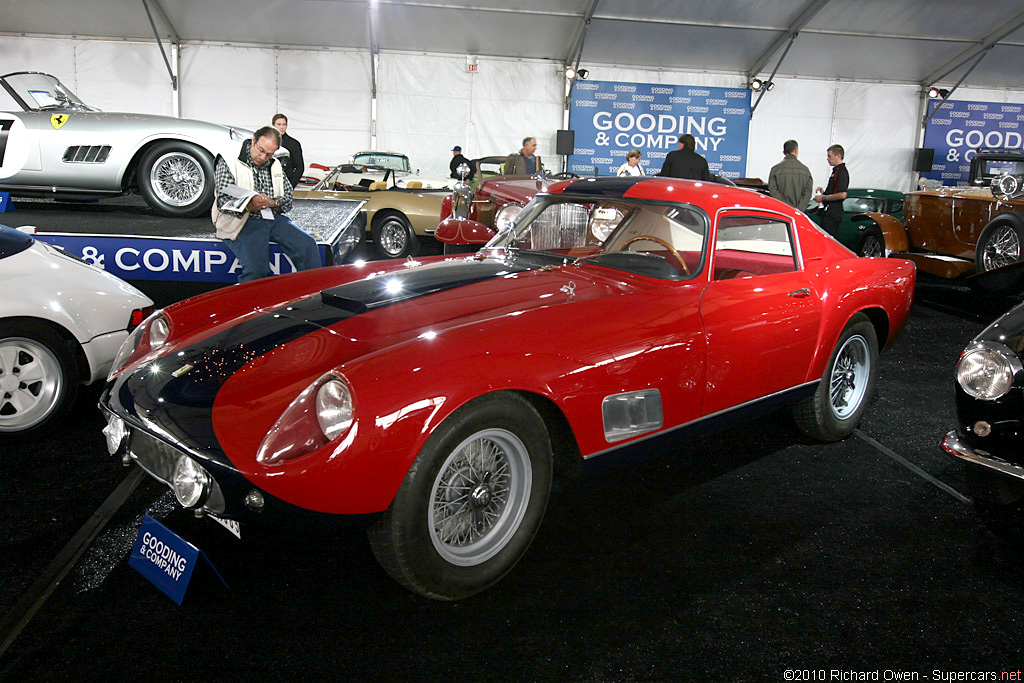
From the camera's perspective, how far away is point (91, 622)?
77.3 inches

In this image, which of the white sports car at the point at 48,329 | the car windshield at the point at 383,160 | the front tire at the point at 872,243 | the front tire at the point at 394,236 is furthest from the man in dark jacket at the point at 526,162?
the white sports car at the point at 48,329

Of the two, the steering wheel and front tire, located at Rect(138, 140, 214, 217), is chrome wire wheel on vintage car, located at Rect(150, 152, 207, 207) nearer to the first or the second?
front tire, located at Rect(138, 140, 214, 217)

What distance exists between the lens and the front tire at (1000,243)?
6203 millimetres

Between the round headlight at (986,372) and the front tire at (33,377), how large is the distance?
381 cm

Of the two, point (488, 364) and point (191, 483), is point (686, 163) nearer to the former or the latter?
point (488, 364)

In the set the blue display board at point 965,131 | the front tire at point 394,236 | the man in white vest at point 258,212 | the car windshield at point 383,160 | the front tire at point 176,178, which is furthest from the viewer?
the blue display board at point 965,131

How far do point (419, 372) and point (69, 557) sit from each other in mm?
1437

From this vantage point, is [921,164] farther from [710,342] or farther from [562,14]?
Answer: [710,342]

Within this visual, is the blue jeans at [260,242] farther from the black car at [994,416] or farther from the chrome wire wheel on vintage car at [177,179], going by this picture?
the black car at [994,416]

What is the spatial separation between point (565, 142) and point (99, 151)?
12109 mm

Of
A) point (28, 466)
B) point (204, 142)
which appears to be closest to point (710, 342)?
point (28, 466)

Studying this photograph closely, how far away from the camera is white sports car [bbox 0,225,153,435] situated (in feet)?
10.1

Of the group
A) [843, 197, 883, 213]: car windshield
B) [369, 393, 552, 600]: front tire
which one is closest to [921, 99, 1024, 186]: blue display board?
[843, 197, 883, 213]: car windshield

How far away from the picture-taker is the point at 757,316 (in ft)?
9.15
